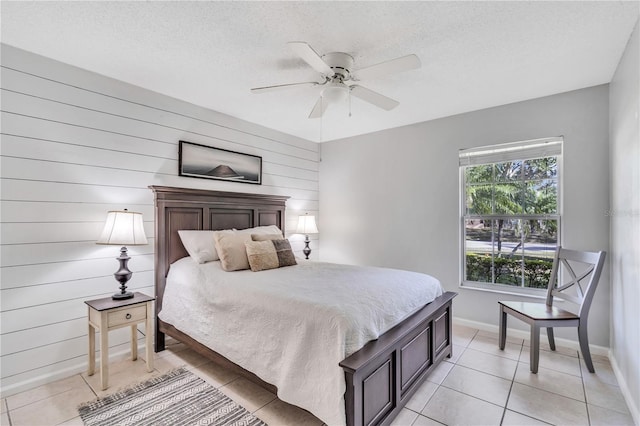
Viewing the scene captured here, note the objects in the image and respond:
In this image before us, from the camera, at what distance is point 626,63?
7.59ft

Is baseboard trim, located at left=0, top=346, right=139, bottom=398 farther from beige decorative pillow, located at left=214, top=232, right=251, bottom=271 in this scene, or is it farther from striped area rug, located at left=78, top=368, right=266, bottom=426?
beige decorative pillow, located at left=214, top=232, right=251, bottom=271

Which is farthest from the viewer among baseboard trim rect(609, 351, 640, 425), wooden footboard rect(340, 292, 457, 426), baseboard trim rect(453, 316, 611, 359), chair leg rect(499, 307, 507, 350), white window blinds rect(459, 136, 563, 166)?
white window blinds rect(459, 136, 563, 166)

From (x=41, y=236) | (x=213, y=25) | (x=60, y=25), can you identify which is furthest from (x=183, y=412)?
(x=60, y=25)

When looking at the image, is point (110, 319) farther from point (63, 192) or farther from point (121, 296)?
point (63, 192)

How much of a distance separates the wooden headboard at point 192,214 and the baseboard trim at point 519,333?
9.21ft

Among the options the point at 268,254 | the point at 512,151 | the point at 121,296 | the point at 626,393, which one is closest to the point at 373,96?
the point at 268,254

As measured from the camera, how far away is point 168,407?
7.05 ft

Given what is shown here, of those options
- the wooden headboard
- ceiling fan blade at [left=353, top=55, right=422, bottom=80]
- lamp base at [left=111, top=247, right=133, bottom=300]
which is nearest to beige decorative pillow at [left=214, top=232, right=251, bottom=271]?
the wooden headboard

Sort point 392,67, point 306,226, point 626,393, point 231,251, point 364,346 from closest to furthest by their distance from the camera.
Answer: point 364,346, point 392,67, point 626,393, point 231,251, point 306,226

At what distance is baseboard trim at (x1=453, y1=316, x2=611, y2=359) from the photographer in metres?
2.92

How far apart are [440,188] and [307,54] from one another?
8.72 feet

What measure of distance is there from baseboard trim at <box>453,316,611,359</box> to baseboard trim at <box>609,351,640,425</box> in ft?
0.58

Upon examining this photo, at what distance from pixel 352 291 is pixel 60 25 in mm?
2743

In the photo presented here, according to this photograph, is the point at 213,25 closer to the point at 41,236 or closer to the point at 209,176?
the point at 209,176
